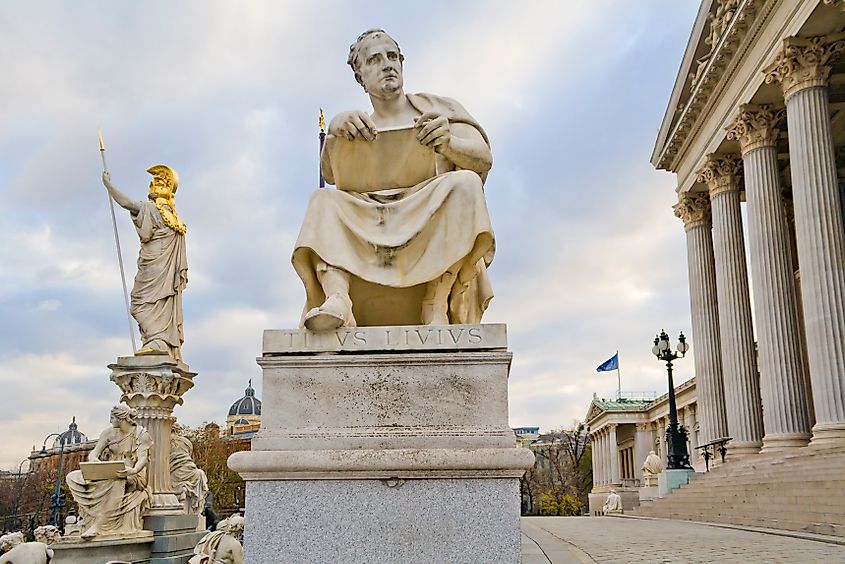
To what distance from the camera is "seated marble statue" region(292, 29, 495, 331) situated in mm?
4270

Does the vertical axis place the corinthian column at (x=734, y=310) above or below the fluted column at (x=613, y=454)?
above

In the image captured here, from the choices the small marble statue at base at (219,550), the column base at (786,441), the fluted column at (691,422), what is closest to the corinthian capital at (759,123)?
the column base at (786,441)

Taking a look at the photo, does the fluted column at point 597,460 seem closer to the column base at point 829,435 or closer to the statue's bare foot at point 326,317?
the column base at point 829,435

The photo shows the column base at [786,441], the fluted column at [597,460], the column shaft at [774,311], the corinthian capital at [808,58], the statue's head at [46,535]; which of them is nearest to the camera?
the statue's head at [46,535]

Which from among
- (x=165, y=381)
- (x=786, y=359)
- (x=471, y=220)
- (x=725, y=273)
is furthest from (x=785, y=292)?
(x=471, y=220)

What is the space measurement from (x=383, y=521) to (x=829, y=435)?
54.4ft

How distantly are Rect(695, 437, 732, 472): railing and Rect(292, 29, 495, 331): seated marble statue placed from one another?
2164 centimetres

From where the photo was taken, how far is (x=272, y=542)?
11.8ft

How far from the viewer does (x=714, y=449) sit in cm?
2544

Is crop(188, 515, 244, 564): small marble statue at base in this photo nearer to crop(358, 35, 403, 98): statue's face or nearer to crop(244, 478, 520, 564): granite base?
crop(244, 478, 520, 564): granite base

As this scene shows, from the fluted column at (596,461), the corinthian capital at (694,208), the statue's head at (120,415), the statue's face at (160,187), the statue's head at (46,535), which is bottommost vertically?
the fluted column at (596,461)

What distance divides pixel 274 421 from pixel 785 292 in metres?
20.6

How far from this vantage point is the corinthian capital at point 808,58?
18.4m

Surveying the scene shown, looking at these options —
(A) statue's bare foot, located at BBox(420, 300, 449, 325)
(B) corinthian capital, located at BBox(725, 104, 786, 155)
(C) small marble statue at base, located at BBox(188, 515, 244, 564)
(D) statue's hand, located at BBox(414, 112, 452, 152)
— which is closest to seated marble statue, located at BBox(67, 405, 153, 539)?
(C) small marble statue at base, located at BBox(188, 515, 244, 564)
